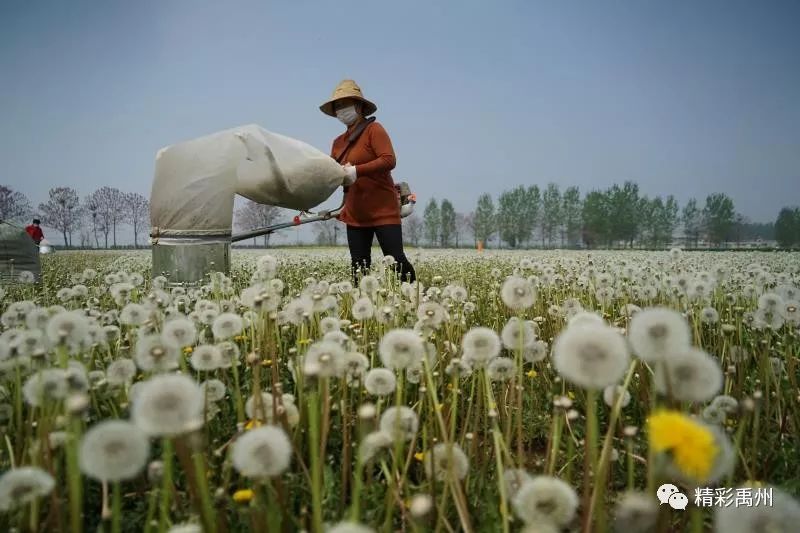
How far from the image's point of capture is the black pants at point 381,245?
23.7ft

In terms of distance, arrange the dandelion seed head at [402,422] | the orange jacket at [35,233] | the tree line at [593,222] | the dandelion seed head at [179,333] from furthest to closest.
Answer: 1. the tree line at [593,222]
2. the orange jacket at [35,233]
3. the dandelion seed head at [179,333]
4. the dandelion seed head at [402,422]

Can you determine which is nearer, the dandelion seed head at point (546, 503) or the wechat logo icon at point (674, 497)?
the dandelion seed head at point (546, 503)

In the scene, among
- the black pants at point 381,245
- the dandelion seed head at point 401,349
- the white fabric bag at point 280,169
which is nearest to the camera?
the dandelion seed head at point 401,349

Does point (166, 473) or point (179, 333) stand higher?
point (179, 333)

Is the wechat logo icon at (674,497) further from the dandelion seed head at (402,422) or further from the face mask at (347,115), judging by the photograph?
the face mask at (347,115)

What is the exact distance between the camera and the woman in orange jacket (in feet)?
23.9

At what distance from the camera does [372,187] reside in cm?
739

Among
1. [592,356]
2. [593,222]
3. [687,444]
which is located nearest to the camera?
[687,444]

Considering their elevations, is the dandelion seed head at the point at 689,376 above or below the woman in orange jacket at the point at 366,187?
below

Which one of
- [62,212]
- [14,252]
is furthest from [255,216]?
[14,252]

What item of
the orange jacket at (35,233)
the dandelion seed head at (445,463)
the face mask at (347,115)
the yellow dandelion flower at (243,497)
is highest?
the face mask at (347,115)

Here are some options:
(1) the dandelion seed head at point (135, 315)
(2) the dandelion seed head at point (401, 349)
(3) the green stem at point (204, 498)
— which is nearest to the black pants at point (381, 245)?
(1) the dandelion seed head at point (135, 315)

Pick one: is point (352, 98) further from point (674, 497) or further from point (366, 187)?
point (674, 497)

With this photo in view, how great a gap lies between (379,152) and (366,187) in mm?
542
